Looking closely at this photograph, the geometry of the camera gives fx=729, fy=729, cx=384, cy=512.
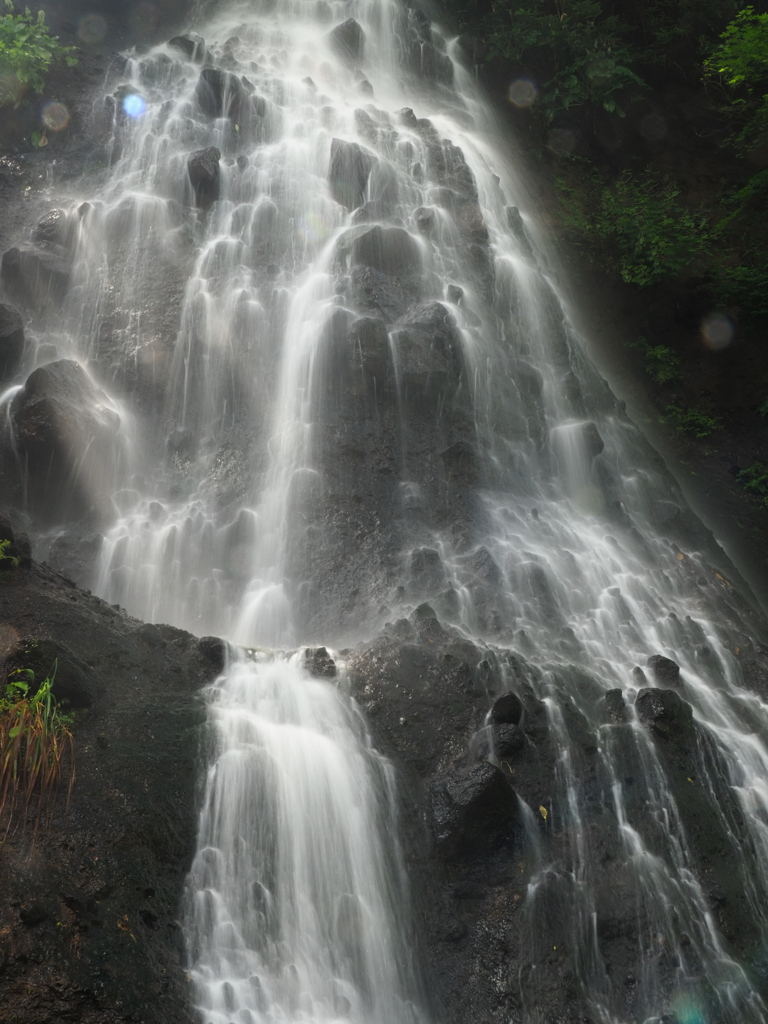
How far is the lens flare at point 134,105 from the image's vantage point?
16.5 meters

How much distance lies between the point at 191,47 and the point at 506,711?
1847 cm

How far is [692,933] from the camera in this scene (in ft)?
21.2

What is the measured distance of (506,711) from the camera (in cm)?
755

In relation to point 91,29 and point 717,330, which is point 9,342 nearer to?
point 91,29

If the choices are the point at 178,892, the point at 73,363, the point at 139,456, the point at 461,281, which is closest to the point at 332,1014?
the point at 178,892

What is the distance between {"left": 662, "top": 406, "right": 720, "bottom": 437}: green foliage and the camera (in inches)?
637

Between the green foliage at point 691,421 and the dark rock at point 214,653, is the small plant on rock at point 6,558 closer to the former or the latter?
the dark rock at point 214,653

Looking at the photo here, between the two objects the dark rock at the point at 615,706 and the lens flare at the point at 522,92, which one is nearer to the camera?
the dark rock at the point at 615,706

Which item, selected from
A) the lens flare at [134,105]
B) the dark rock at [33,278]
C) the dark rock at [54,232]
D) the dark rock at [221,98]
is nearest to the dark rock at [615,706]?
the dark rock at [33,278]

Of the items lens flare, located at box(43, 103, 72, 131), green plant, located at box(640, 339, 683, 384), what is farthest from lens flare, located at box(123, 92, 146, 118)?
green plant, located at box(640, 339, 683, 384)

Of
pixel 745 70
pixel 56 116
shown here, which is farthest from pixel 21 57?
pixel 745 70

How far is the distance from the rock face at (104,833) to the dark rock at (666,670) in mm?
5306

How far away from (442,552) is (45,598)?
509cm

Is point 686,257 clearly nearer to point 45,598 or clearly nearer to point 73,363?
point 73,363
